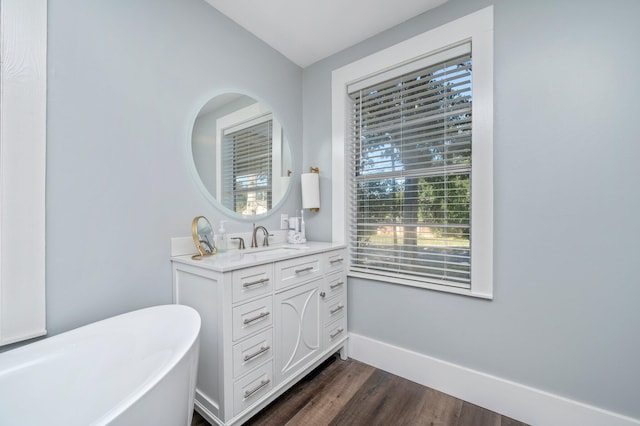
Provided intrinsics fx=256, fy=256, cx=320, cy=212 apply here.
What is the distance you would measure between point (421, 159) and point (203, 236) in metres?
1.55

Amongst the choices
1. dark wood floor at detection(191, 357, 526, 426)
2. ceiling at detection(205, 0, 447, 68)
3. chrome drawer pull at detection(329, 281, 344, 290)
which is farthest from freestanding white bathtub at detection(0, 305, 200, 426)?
ceiling at detection(205, 0, 447, 68)

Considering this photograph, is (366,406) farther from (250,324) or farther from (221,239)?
(221,239)

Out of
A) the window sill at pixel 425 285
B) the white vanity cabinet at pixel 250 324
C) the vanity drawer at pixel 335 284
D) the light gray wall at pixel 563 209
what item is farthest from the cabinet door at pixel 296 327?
the light gray wall at pixel 563 209

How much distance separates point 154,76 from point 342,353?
232cm

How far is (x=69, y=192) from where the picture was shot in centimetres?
118

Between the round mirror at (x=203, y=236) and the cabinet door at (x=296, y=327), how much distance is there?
0.50 meters

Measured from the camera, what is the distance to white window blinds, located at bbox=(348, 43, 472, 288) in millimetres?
1678

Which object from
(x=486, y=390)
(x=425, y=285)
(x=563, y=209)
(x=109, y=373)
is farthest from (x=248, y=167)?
(x=486, y=390)

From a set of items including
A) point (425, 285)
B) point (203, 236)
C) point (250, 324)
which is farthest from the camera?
point (425, 285)

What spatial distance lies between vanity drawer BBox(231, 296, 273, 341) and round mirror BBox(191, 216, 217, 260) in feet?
1.39

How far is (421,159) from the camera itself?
1825mm

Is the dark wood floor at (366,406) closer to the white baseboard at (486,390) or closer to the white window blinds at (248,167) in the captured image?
the white baseboard at (486,390)

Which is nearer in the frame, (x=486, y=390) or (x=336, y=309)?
(x=486, y=390)

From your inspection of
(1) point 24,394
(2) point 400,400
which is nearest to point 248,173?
(1) point 24,394
